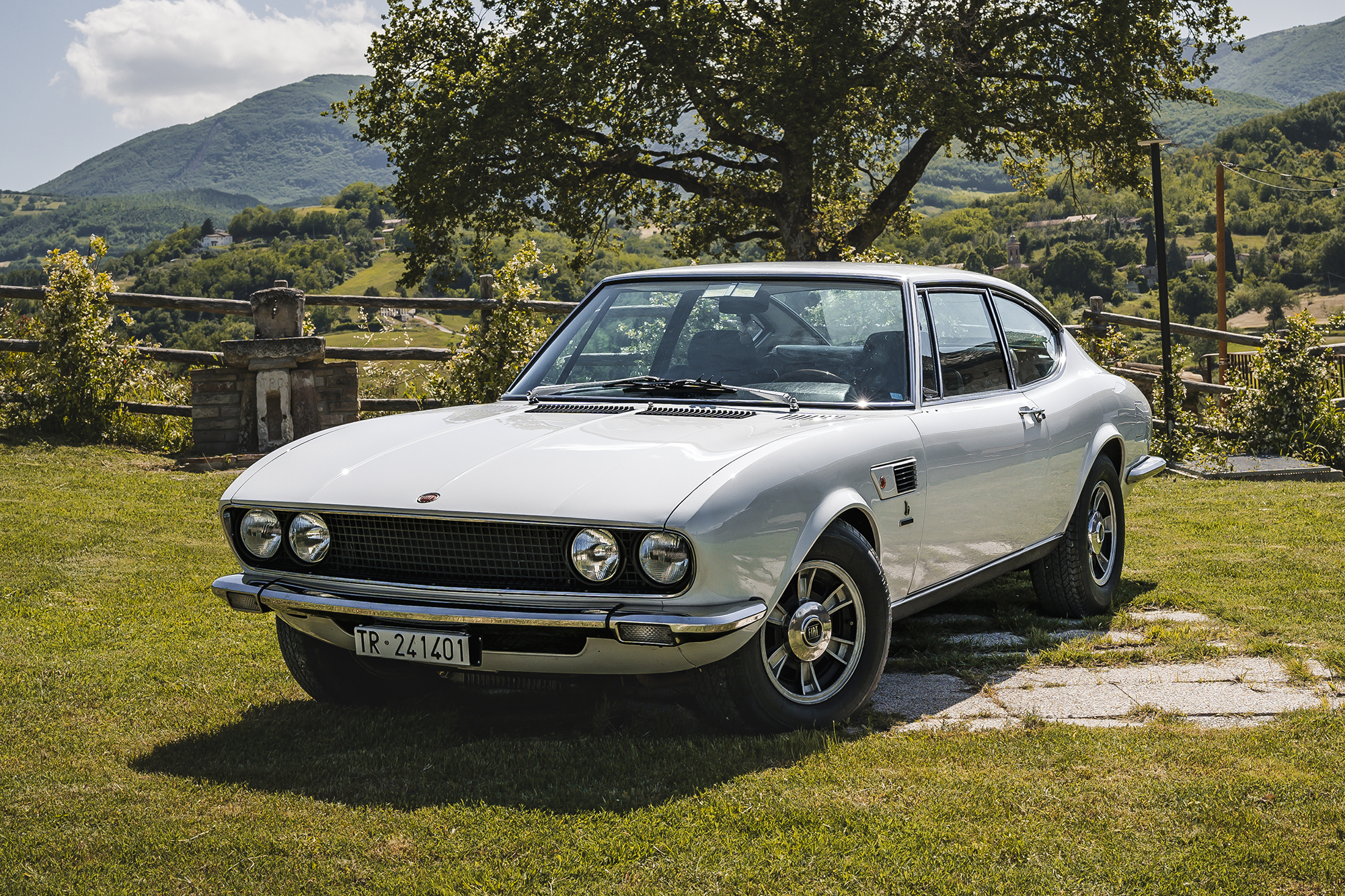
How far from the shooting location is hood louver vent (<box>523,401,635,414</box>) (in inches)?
167

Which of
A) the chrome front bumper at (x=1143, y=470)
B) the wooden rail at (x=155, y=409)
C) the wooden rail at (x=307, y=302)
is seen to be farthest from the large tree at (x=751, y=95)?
the chrome front bumper at (x=1143, y=470)

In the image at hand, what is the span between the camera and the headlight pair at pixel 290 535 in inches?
146

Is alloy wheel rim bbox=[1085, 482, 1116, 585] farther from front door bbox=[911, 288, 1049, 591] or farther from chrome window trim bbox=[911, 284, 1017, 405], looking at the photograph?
chrome window trim bbox=[911, 284, 1017, 405]

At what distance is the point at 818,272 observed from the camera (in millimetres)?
4758

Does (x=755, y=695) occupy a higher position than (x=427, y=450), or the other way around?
(x=427, y=450)

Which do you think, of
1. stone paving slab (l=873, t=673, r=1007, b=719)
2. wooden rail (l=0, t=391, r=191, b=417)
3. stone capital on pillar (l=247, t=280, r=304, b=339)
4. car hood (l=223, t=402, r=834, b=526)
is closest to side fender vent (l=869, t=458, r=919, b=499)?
car hood (l=223, t=402, r=834, b=526)

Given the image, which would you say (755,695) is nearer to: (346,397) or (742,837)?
(742,837)

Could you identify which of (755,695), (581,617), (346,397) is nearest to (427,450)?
(581,617)

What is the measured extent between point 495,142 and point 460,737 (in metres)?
17.3

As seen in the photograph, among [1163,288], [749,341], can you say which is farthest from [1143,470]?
[1163,288]

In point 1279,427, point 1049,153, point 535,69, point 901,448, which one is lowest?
point 1279,427

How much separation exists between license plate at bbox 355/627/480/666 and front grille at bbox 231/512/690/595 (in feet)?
0.50

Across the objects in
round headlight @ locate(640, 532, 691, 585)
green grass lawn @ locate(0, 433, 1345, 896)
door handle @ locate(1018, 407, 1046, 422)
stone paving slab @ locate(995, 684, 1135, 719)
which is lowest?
stone paving slab @ locate(995, 684, 1135, 719)

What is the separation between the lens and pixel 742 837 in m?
2.92
